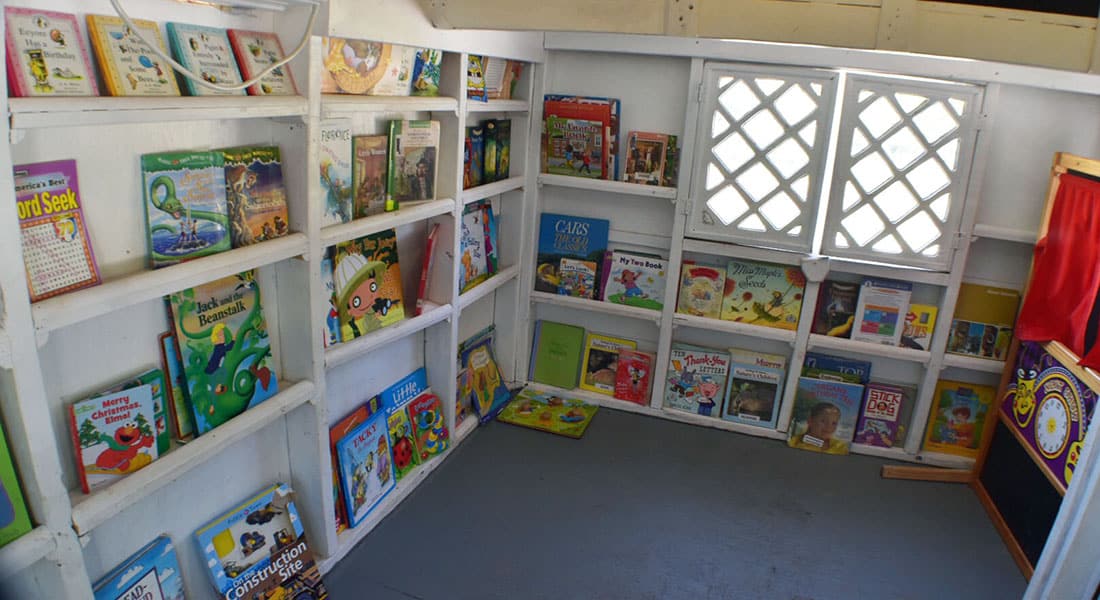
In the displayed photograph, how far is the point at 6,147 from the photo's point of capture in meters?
1.40

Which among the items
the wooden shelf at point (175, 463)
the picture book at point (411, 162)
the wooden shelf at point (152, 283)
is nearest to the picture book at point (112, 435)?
the wooden shelf at point (175, 463)

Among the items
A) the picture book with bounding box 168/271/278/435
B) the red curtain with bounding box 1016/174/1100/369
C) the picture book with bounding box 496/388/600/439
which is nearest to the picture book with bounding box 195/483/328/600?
the picture book with bounding box 168/271/278/435

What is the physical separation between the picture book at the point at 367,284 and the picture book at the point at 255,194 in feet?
1.27

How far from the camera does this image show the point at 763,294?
3.75 m

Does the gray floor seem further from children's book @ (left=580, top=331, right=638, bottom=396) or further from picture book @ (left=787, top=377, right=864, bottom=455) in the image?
children's book @ (left=580, top=331, right=638, bottom=396)

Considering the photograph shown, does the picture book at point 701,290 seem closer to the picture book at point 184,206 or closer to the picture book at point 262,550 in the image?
the picture book at point 262,550

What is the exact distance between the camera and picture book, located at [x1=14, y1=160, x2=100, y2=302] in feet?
5.10

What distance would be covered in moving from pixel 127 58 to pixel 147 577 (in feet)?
4.55

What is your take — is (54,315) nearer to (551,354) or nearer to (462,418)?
(462,418)

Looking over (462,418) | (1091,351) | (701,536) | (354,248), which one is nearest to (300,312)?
(354,248)

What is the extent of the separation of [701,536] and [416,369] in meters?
1.45

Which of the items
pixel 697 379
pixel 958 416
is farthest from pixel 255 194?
pixel 958 416

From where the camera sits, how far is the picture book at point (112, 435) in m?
1.76

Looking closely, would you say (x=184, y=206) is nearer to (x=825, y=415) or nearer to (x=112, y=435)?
(x=112, y=435)
